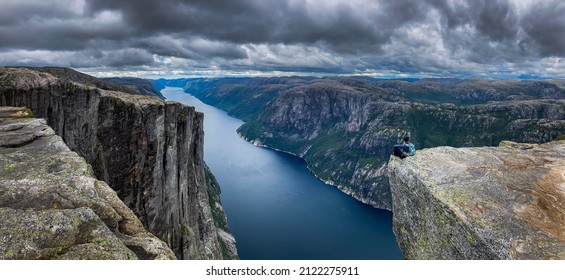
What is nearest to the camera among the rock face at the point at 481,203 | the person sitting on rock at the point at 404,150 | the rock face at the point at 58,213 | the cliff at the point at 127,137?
the rock face at the point at 58,213

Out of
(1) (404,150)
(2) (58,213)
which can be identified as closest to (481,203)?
(1) (404,150)

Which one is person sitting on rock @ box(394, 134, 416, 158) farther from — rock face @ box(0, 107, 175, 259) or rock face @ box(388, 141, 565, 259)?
rock face @ box(0, 107, 175, 259)

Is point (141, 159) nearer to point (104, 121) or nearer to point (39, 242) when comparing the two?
point (104, 121)

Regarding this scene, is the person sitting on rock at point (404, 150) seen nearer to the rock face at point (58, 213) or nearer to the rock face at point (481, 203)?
the rock face at point (481, 203)

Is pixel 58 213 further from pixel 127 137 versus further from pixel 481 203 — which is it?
pixel 127 137

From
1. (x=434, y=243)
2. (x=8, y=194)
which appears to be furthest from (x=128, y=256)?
(x=434, y=243)

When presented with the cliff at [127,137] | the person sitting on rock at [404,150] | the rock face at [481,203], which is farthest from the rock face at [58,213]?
the cliff at [127,137]
